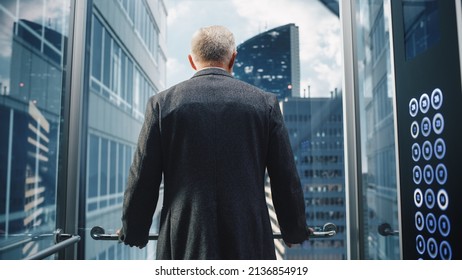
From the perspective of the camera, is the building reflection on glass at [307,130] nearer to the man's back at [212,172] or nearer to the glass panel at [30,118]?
the man's back at [212,172]

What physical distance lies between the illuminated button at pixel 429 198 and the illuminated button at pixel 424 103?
29 cm

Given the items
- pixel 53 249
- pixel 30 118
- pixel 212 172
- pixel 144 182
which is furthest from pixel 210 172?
pixel 30 118

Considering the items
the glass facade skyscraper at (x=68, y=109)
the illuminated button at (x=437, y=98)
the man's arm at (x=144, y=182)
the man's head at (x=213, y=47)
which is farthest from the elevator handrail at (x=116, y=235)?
the man's head at (x=213, y=47)

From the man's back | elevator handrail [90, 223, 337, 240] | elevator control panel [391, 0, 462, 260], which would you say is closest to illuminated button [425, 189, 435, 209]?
elevator control panel [391, 0, 462, 260]

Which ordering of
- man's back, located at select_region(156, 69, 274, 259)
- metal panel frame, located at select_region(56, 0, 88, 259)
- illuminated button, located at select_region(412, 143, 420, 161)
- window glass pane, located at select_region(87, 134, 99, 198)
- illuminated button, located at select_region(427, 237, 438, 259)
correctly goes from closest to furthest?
man's back, located at select_region(156, 69, 274, 259)
illuminated button, located at select_region(427, 237, 438, 259)
illuminated button, located at select_region(412, 143, 420, 161)
metal panel frame, located at select_region(56, 0, 88, 259)
window glass pane, located at select_region(87, 134, 99, 198)

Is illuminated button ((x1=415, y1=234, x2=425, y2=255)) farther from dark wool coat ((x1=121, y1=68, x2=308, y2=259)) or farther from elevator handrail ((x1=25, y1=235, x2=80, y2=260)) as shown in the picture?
A: elevator handrail ((x1=25, y1=235, x2=80, y2=260))

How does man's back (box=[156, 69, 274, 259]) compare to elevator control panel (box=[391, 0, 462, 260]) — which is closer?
man's back (box=[156, 69, 274, 259])

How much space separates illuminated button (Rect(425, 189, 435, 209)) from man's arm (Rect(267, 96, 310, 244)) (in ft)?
1.61

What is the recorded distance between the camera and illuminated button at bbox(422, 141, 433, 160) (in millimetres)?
1390

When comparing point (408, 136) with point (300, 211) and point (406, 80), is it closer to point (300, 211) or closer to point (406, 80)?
point (406, 80)

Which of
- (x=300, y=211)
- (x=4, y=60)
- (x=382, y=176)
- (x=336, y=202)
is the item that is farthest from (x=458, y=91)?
(x=4, y=60)

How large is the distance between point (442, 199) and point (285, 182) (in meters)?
0.57

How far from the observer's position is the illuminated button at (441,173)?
1.31 m

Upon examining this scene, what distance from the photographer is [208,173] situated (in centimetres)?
115
